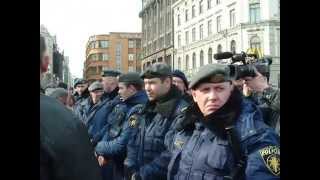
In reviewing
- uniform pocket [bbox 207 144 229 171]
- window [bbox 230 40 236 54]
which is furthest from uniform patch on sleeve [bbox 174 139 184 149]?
window [bbox 230 40 236 54]

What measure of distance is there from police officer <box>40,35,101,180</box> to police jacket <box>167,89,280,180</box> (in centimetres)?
38

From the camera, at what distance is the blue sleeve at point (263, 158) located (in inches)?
72.9

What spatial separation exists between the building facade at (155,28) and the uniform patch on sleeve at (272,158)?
→ 2.26 ft

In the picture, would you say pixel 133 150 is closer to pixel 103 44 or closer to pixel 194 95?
pixel 194 95

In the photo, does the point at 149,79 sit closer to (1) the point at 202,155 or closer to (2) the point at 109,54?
(2) the point at 109,54

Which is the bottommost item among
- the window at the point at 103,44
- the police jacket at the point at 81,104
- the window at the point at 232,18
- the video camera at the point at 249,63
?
the police jacket at the point at 81,104

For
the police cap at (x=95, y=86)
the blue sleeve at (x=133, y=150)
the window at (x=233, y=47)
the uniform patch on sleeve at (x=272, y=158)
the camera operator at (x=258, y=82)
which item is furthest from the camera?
the police cap at (x=95, y=86)

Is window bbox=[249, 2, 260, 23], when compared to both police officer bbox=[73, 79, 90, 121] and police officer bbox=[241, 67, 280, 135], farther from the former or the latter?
police officer bbox=[73, 79, 90, 121]

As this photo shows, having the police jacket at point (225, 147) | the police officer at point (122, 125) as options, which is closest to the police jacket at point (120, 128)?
the police officer at point (122, 125)

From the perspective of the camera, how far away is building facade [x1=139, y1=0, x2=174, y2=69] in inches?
89.0

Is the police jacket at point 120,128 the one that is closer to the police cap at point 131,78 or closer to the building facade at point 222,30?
the police cap at point 131,78

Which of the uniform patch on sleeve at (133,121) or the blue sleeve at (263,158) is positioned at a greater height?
the uniform patch on sleeve at (133,121)
